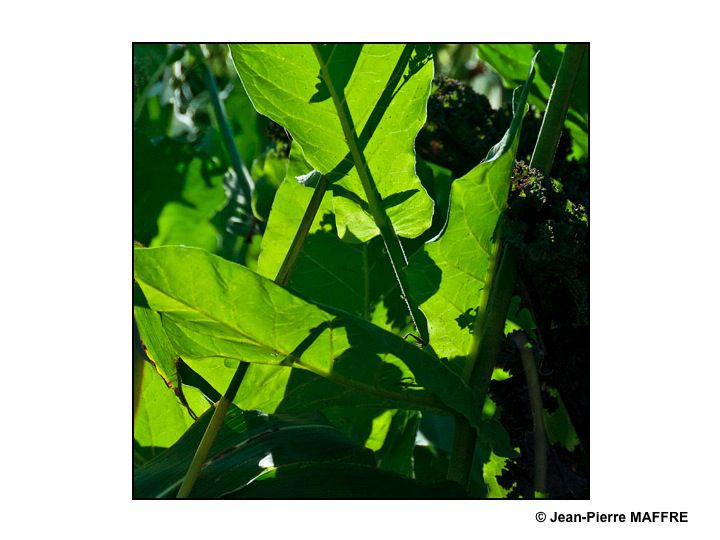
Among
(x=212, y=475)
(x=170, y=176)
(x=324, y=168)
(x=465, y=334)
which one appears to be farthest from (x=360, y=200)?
(x=170, y=176)

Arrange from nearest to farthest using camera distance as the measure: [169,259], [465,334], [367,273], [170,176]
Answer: [169,259] < [465,334] < [367,273] < [170,176]

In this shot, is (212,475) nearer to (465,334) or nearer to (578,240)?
(465,334)

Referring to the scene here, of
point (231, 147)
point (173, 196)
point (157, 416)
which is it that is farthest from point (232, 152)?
point (157, 416)

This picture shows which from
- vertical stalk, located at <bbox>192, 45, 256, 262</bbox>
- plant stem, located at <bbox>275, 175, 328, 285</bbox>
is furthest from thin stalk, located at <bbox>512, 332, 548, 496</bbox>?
vertical stalk, located at <bbox>192, 45, 256, 262</bbox>

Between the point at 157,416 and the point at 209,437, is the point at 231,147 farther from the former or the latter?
the point at 209,437

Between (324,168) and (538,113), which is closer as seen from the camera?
(324,168)

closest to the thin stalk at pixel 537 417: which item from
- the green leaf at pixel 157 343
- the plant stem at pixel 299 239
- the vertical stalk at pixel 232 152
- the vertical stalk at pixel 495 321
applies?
the vertical stalk at pixel 495 321

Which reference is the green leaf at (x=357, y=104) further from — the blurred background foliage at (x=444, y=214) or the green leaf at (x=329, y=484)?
the green leaf at (x=329, y=484)

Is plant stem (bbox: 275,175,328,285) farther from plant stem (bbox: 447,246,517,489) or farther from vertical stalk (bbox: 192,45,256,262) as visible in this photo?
vertical stalk (bbox: 192,45,256,262)
